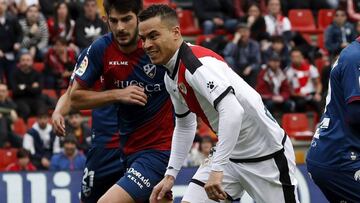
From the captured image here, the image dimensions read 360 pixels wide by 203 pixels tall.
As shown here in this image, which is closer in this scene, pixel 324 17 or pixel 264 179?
pixel 264 179

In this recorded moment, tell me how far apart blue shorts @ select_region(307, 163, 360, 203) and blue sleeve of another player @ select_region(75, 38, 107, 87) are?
2.14 m

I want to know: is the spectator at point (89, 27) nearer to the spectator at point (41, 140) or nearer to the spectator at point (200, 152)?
the spectator at point (41, 140)

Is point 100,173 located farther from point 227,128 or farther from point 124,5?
point 227,128

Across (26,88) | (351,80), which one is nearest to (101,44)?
(351,80)

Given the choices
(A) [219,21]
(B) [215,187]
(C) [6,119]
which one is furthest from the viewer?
(A) [219,21]

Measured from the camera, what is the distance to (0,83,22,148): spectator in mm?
17078

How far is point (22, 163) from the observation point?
15930 millimetres

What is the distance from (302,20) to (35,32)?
19.4 ft

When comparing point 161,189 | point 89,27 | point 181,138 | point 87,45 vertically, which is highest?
point 181,138

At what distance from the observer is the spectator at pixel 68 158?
15.5 m

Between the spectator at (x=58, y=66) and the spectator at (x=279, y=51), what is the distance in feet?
11.3

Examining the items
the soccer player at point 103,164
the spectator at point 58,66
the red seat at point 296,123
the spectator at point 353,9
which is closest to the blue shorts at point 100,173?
the soccer player at point 103,164

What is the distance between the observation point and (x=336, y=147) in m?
8.31

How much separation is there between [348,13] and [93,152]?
1258 centimetres
